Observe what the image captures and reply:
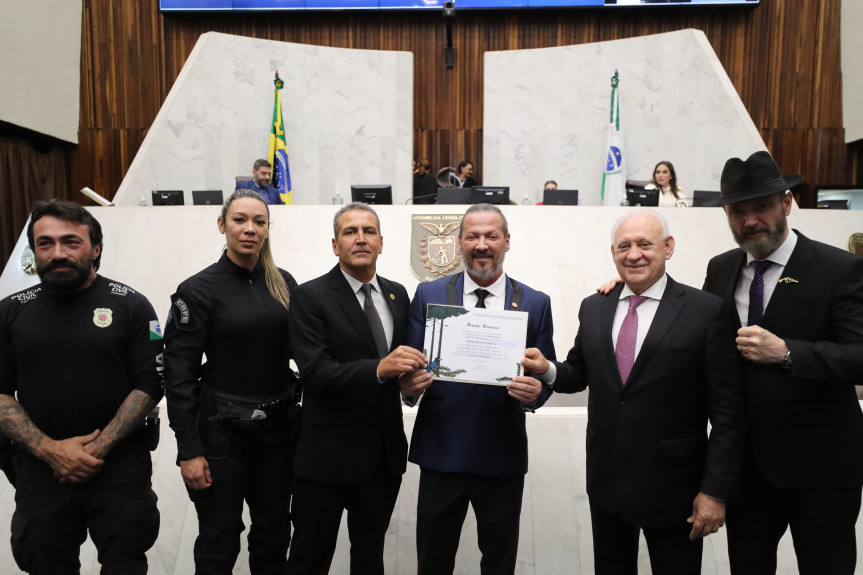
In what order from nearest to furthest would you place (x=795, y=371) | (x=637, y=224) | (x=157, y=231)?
(x=795, y=371), (x=637, y=224), (x=157, y=231)

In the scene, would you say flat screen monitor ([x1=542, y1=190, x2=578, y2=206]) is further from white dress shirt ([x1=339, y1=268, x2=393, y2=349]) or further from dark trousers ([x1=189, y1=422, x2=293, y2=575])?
dark trousers ([x1=189, y1=422, x2=293, y2=575])

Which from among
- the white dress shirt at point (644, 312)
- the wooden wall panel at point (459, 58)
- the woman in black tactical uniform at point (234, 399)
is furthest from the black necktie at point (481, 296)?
the wooden wall panel at point (459, 58)

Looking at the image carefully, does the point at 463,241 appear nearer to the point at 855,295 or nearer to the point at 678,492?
the point at 678,492

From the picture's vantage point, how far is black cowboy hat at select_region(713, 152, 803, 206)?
71.6 inches

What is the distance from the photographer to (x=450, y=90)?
10258 mm

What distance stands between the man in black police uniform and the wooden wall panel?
8.68 m

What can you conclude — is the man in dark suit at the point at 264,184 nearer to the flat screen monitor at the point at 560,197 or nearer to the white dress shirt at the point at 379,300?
the flat screen monitor at the point at 560,197

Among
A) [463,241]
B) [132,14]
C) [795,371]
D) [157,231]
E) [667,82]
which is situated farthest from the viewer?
[132,14]

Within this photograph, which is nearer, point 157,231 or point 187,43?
point 157,231

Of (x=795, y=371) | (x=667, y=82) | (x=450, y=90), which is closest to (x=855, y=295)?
(x=795, y=371)

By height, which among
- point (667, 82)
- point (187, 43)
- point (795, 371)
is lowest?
point (795, 371)

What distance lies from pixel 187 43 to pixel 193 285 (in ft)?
32.2

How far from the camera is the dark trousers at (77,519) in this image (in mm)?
1888

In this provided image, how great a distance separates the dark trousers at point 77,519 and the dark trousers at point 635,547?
1432 millimetres
